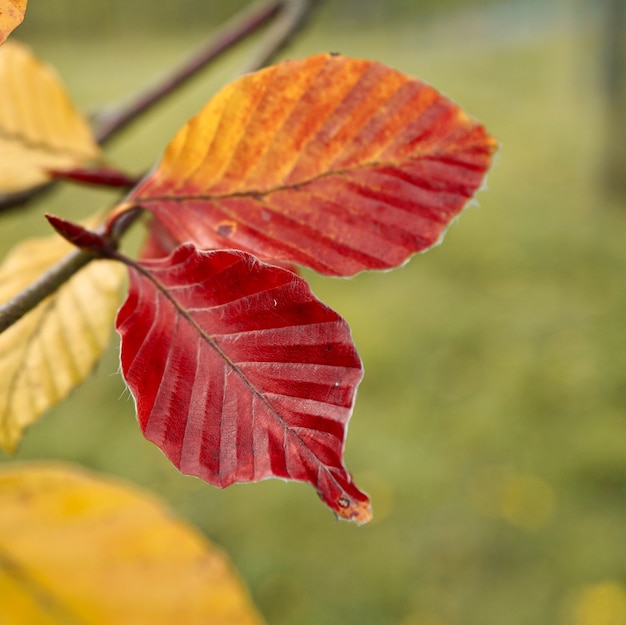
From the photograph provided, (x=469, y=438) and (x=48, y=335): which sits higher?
(x=48, y=335)

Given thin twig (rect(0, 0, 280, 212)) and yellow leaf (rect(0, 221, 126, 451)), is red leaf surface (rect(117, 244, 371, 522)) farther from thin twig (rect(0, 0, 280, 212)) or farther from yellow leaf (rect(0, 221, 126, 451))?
thin twig (rect(0, 0, 280, 212))

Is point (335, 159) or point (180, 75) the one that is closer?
point (335, 159)

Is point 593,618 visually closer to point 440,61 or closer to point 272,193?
point 272,193

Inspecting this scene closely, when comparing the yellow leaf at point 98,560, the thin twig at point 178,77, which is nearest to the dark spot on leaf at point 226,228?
the yellow leaf at point 98,560

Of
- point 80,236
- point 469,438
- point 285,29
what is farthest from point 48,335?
point 469,438

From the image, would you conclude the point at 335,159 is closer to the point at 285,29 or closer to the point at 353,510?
the point at 353,510

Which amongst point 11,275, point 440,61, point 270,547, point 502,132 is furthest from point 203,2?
point 11,275
